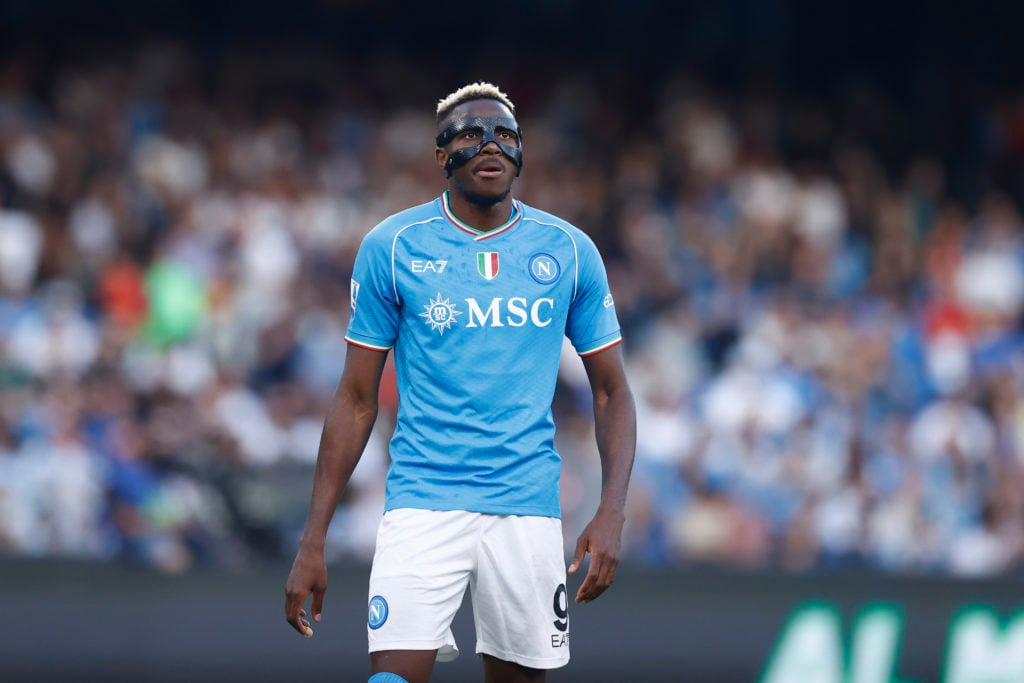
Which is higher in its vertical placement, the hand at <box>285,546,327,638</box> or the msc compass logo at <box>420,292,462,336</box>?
the msc compass logo at <box>420,292,462,336</box>

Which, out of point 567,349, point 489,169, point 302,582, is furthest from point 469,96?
point 567,349

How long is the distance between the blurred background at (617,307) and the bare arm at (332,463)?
136 inches

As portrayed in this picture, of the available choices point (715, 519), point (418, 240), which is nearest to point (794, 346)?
point (715, 519)

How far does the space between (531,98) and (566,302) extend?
942 cm

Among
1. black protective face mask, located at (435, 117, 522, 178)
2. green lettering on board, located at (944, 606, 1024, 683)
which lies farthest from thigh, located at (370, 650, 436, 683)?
green lettering on board, located at (944, 606, 1024, 683)

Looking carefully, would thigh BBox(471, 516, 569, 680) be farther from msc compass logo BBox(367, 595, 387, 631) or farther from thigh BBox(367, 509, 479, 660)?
msc compass logo BBox(367, 595, 387, 631)

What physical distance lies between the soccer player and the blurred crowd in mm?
3762

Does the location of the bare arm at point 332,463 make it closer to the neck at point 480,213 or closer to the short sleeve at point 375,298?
the short sleeve at point 375,298

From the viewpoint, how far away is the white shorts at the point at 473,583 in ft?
15.6

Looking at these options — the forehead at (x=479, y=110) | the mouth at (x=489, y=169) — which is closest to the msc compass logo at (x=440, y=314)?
the mouth at (x=489, y=169)

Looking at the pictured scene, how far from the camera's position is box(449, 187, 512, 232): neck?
506cm

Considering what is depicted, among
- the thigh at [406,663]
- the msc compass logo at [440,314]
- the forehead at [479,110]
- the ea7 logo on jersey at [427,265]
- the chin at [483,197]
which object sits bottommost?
the thigh at [406,663]

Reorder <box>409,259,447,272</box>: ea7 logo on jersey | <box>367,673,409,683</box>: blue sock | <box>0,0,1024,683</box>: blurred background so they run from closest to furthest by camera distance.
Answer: <box>367,673,409,683</box>: blue sock → <box>409,259,447,272</box>: ea7 logo on jersey → <box>0,0,1024,683</box>: blurred background

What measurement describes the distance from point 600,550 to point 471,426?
0.55m
